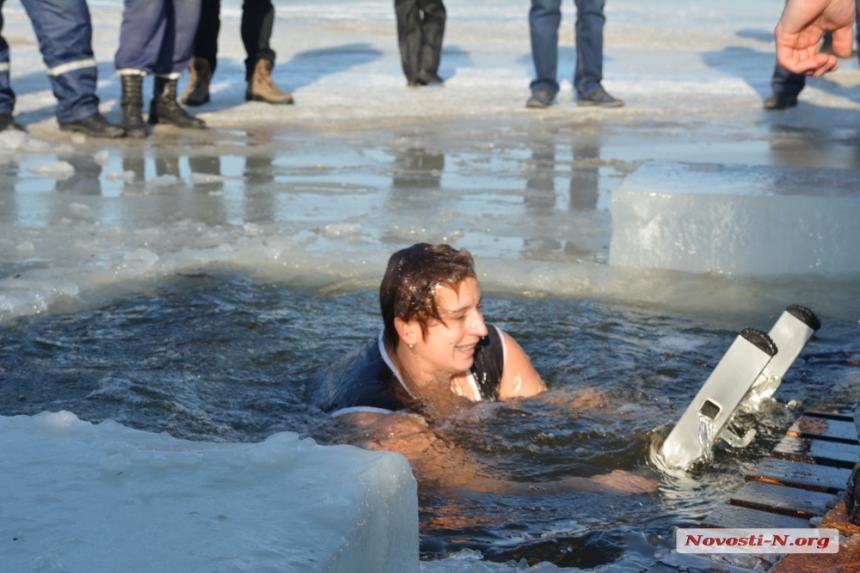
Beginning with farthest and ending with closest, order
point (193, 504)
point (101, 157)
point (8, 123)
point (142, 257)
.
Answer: point (8, 123) → point (101, 157) → point (142, 257) → point (193, 504)

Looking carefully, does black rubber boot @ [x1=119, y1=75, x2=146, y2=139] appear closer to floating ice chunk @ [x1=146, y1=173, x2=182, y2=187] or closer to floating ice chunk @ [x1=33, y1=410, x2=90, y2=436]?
floating ice chunk @ [x1=146, y1=173, x2=182, y2=187]

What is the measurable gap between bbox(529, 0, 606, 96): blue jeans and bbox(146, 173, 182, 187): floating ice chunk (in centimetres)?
378

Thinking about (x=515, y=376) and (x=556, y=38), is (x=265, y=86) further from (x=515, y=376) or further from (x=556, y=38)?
(x=515, y=376)

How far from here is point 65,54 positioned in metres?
6.62

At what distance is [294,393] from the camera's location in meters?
3.48

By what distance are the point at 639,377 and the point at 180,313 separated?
1846 millimetres

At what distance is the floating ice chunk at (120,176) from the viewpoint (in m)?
5.91

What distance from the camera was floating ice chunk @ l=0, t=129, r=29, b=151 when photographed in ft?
21.7

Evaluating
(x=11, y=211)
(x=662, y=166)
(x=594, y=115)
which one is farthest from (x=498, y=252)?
(x=594, y=115)

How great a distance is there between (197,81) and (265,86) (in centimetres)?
60

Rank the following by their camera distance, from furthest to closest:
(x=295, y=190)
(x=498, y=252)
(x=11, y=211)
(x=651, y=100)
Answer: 1. (x=651, y=100)
2. (x=295, y=190)
3. (x=11, y=211)
4. (x=498, y=252)

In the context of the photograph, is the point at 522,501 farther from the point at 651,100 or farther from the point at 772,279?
the point at 651,100

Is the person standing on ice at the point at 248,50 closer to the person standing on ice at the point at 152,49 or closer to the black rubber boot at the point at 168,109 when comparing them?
the black rubber boot at the point at 168,109

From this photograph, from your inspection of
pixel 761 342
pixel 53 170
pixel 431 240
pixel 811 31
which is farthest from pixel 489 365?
pixel 53 170
